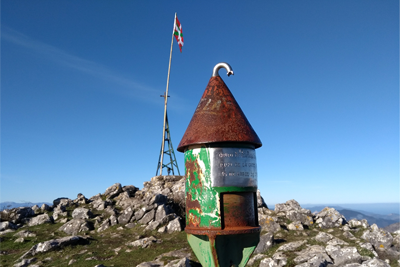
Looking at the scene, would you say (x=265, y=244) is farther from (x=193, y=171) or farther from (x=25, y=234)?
(x=25, y=234)

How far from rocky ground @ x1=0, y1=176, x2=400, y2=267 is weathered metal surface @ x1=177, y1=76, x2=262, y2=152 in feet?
24.7

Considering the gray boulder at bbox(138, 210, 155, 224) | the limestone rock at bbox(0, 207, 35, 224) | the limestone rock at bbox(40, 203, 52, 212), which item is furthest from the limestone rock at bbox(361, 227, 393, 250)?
the limestone rock at bbox(40, 203, 52, 212)

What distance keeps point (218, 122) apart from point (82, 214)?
20.9m

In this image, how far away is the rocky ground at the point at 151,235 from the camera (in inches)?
581

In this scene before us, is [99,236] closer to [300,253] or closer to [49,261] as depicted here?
[49,261]

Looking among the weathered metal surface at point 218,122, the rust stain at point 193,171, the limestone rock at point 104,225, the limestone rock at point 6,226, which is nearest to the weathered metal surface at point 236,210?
the rust stain at point 193,171

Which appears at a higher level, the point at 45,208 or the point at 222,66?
the point at 222,66

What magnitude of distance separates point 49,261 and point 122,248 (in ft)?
12.6

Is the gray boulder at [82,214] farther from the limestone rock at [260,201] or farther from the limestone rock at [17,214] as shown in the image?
the limestone rock at [260,201]

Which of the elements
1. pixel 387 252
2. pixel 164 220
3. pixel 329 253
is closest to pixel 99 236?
pixel 164 220

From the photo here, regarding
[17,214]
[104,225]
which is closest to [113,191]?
[104,225]

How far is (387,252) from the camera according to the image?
51.1 ft

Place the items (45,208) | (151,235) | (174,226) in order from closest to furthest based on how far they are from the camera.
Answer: (151,235), (174,226), (45,208)

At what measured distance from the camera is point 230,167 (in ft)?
23.7
